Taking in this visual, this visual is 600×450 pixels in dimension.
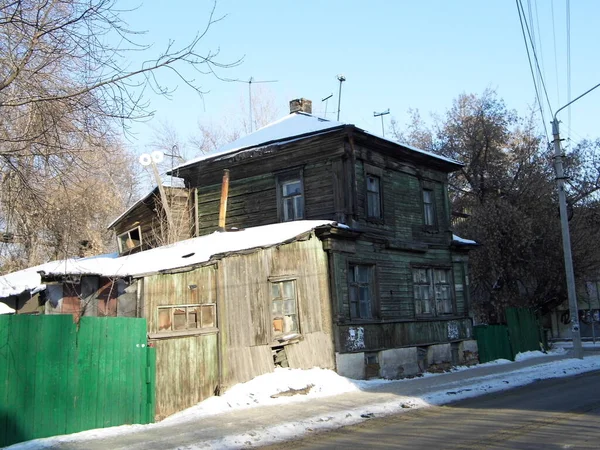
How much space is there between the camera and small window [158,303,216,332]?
13.0 m

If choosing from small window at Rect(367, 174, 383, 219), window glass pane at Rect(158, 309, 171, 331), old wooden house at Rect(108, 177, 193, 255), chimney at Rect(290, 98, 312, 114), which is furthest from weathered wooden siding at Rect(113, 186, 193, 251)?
window glass pane at Rect(158, 309, 171, 331)

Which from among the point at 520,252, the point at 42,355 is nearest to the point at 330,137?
the point at 42,355

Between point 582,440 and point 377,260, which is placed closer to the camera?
point 582,440

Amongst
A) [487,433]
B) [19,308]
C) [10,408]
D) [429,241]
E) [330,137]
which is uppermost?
[330,137]

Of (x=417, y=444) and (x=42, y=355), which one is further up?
(x=42, y=355)

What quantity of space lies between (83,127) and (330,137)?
461 inches

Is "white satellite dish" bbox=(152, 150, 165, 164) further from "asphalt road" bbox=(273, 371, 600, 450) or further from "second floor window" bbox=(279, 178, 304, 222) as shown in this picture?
"asphalt road" bbox=(273, 371, 600, 450)

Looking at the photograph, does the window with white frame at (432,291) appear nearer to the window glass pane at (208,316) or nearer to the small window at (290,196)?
→ the small window at (290,196)

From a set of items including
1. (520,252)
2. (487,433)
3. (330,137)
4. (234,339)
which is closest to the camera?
(487,433)

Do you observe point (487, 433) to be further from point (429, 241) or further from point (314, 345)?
point (429, 241)

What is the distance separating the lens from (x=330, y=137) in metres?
20.0

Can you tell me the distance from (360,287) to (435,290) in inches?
193

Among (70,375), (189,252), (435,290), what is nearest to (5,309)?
(189,252)

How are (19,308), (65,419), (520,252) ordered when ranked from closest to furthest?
1. (65,419)
2. (19,308)
3. (520,252)
